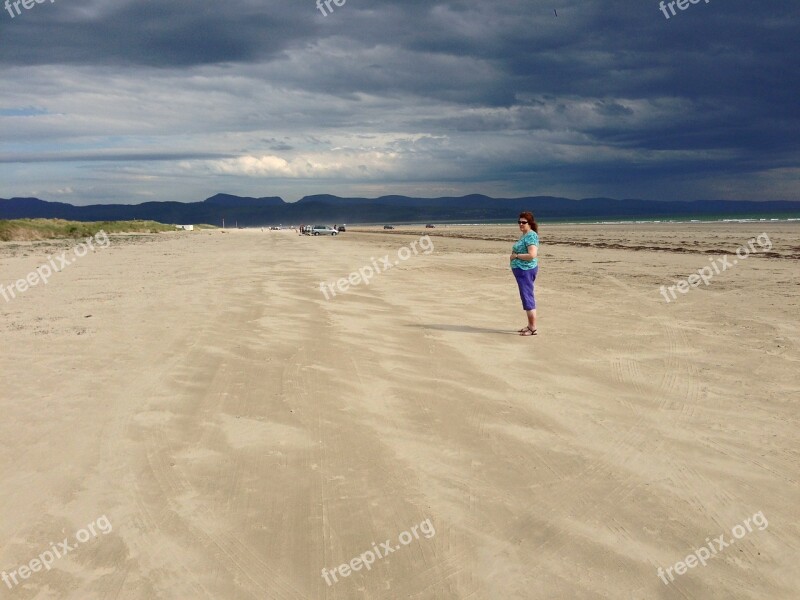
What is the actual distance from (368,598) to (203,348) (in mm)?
6121

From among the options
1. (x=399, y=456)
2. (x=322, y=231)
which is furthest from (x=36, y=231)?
(x=399, y=456)

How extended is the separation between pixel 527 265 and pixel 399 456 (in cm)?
589

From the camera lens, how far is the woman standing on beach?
1001cm

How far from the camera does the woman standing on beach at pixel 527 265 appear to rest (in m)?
10.0

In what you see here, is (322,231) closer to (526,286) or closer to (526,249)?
(526,249)

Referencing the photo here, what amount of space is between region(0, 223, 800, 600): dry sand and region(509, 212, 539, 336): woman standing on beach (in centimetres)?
53

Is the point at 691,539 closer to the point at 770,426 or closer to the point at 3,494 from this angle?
the point at 770,426

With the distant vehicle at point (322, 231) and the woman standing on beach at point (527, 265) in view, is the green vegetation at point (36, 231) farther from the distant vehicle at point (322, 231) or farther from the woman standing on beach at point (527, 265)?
the woman standing on beach at point (527, 265)

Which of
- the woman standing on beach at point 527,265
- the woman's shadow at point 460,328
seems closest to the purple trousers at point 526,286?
the woman standing on beach at point 527,265

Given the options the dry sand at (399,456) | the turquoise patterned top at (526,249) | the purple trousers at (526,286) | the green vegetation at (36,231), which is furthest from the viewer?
the green vegetation at (36,231)

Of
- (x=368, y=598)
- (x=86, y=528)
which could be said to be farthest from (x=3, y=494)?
(x=368, y=598)

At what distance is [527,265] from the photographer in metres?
10.2

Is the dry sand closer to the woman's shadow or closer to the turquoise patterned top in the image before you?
the woman's shadow

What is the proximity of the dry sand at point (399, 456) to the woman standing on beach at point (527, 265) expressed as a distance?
0.53 m
